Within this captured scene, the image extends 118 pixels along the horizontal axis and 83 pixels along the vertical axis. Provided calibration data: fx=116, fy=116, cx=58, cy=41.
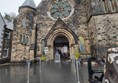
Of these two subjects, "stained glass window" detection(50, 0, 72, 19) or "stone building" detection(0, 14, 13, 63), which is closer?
"stained glass window" detection(50, 0, 72, 19)

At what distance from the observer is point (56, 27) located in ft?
55.4

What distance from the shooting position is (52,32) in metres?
16.8

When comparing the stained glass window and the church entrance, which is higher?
the stained glass window

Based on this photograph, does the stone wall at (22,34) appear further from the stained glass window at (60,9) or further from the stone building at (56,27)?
the stained glass window at (60,9)

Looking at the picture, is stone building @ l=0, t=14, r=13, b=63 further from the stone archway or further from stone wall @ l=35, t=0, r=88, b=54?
the stone archway

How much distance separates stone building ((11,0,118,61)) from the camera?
1550 centimetres

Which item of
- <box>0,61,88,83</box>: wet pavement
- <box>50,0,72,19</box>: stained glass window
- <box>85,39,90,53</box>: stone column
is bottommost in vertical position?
<box>0,61,88,83</box>: wet pavement

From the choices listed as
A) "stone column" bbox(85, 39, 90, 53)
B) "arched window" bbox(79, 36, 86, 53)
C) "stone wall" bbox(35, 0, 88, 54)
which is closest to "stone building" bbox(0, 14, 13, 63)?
"stone wall" bbox(35, 0, 88, 54)

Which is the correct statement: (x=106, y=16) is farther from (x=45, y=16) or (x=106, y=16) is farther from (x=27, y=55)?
(x=27, y=55)

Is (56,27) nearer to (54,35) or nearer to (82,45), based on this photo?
(54,35)

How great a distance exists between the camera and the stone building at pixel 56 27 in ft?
50.8

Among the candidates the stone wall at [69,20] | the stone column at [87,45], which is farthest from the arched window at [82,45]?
the stone wall at [69,20]

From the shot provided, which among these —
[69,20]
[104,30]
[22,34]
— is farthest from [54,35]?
[104,30]

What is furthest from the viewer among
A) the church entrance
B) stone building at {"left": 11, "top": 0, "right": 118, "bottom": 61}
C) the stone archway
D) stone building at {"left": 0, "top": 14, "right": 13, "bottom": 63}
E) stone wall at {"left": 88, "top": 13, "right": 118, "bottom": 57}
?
the church entrance
